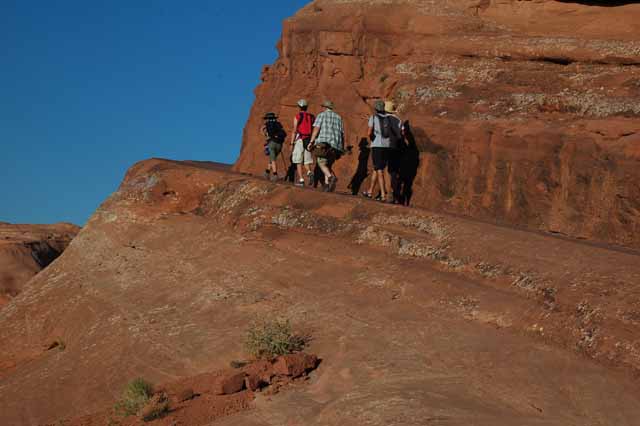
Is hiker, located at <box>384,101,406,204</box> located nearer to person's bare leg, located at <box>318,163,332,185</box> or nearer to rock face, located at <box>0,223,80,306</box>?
person's bare leg, located at <box>318,163,332,185</box>

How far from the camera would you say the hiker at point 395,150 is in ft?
44.9

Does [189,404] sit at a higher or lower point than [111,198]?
lower

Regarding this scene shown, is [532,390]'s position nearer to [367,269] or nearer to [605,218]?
[367,269]

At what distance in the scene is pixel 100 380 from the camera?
10.8 metres

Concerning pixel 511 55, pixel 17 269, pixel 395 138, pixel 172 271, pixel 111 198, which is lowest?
pixel 17 269

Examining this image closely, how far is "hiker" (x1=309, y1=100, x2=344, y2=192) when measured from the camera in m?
14.7

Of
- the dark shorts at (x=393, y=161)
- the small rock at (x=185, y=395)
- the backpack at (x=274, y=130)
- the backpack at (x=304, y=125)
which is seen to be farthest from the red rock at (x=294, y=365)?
the backpack at (x=274, y=130)

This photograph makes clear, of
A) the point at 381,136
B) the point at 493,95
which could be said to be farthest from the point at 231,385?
the point at 493,95

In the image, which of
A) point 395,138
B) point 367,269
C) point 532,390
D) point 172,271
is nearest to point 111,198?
point 172,271

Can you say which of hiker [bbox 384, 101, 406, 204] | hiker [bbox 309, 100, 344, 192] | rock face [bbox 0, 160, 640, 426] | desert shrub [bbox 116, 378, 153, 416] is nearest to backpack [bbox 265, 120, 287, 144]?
rock face [bbox 0, 160, 640, 426]

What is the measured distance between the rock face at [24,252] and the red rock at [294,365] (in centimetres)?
1588

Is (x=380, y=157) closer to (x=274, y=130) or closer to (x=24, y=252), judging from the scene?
(x=274, y=130)

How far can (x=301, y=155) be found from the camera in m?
16.2

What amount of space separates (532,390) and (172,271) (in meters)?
7.18
